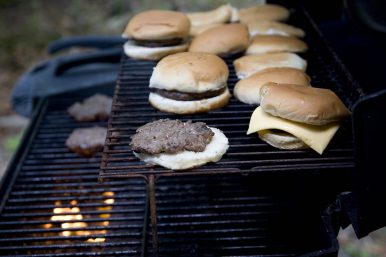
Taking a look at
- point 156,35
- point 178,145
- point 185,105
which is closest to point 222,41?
point 156,35

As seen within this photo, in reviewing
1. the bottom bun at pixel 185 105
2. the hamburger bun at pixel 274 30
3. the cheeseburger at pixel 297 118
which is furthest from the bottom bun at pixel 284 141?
the hamburger bun at pixel 274 30

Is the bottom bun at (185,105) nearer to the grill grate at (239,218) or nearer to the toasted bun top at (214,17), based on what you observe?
the grill grate at (239,218)

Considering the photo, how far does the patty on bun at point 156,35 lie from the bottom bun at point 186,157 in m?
1.41

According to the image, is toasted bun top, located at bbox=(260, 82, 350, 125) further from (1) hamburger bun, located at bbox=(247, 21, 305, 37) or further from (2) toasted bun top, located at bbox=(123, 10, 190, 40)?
(1) hamburger bun, located at bbox=(247, 21, 305, 37)

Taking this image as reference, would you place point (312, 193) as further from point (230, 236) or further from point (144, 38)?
point (144, 38)

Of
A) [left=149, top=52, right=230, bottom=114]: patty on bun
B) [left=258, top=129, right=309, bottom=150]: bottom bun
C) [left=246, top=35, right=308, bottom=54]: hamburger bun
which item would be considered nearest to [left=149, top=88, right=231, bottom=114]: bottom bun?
[left=149, top=52, right=230, bottom=114]: patty on bun

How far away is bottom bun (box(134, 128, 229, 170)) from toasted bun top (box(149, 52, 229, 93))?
2.16 ft

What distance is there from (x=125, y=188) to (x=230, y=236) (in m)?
0.93

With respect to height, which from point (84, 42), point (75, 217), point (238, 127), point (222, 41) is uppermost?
point (222, 41)

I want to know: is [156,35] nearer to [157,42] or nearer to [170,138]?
[157,42]

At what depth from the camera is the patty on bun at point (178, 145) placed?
8.18 feet

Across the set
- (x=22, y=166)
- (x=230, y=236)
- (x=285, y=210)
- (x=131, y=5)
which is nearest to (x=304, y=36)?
(x=285, y=210)

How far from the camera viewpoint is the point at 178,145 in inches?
99.9

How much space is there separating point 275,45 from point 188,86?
1066mm
